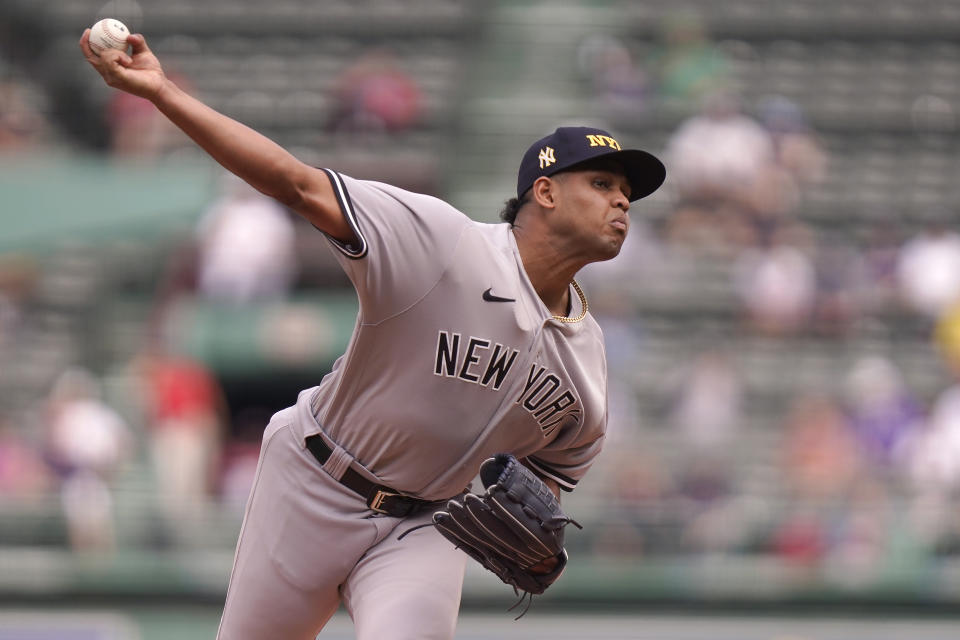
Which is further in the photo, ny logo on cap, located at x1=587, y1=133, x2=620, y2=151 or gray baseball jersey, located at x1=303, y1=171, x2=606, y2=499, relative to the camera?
ny logo on cap, located at x1=587, y1=133, x2=620, y2=151

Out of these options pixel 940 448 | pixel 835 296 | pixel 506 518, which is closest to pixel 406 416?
pixel 506 518

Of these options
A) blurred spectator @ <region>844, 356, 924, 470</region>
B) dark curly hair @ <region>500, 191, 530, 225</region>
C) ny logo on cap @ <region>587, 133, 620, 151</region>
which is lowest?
dark curly hair @ <region>500, 191, 530, 225</region>

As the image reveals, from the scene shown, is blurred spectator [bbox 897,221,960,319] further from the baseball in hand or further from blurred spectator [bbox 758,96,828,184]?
the baseball in hand

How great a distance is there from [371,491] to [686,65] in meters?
9.32

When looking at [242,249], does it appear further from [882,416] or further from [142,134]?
[882,416]

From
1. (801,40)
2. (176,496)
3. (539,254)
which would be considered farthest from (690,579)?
(801,40)

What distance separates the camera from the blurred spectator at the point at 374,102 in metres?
12.8

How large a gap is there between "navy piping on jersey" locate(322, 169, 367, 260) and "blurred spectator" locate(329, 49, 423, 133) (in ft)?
29.5

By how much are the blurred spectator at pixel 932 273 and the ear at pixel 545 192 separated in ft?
24.2

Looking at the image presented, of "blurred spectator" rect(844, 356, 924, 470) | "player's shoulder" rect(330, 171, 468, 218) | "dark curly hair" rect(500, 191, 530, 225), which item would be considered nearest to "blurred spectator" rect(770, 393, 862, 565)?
"blurred spectator" rect(844, 356, 924, 470)

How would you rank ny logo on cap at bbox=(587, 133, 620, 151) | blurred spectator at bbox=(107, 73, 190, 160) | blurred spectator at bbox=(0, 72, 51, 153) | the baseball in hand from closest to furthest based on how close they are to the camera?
1. the baseball in hand
2. ny logo on cap at bbox=(587, 133, 620, 151)
3. blurred spectator at bbox=(107, 73, 190, 160)
4. blurred spectator at bbox=(0, 72, 51, 153)

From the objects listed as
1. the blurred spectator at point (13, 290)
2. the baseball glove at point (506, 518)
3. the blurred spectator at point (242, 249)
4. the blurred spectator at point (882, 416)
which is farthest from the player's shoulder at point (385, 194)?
the blurred spectator at point (13, 290)

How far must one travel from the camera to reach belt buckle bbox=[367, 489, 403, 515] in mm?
4281

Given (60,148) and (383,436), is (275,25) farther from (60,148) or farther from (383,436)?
(383,436)
